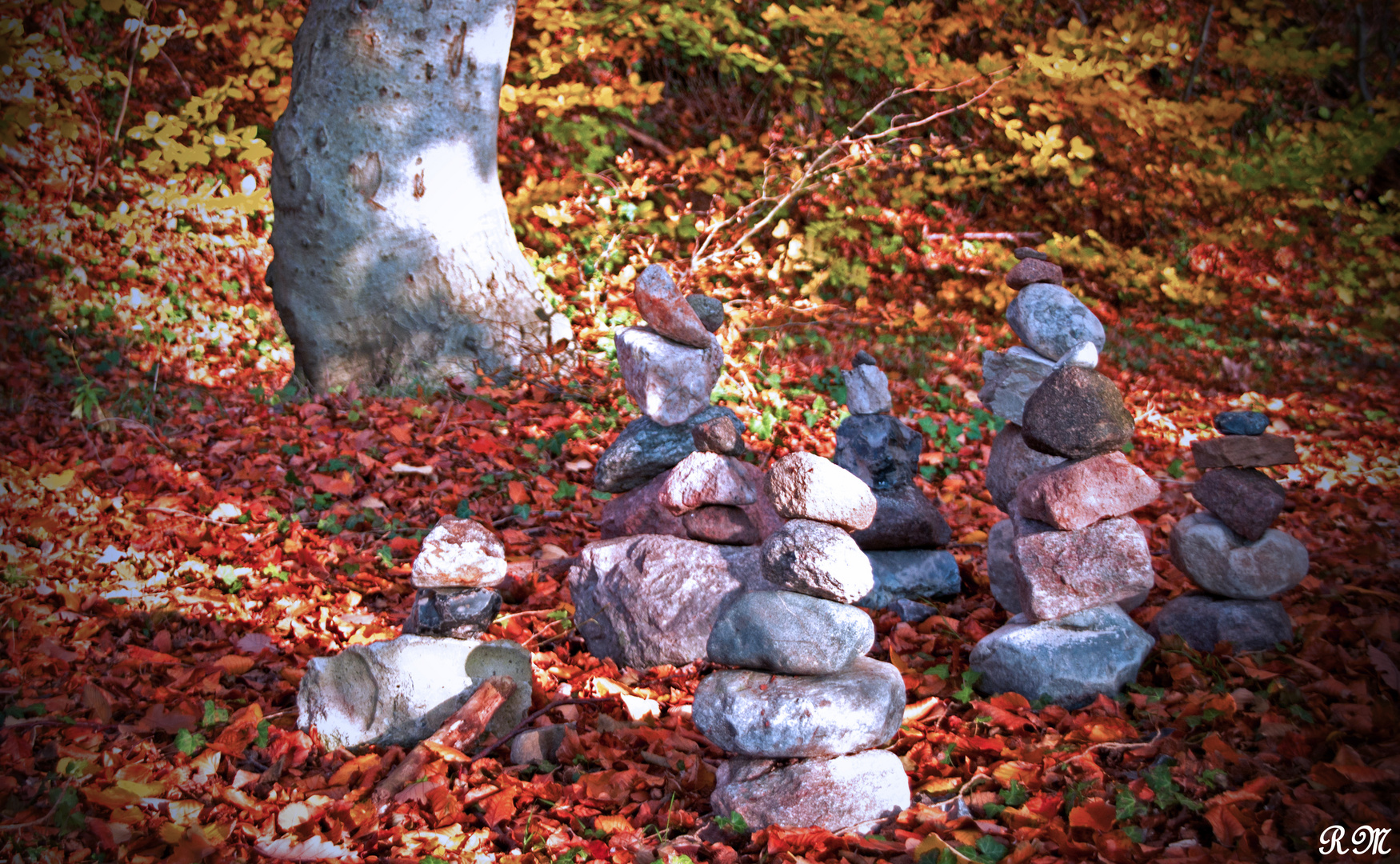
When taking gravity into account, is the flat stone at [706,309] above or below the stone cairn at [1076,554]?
above

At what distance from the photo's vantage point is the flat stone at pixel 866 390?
3.85 meters

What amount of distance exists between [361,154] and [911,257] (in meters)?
4.76

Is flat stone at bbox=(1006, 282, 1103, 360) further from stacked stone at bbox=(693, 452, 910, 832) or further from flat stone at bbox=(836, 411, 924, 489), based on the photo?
stacked stone at bbox=(693, 452, 910, 832)

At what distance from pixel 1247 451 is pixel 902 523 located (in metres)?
1.24

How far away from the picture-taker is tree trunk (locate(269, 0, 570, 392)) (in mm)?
5395

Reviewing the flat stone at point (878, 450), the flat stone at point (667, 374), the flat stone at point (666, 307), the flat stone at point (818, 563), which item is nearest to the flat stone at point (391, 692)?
the flat stone at point (818, 563)

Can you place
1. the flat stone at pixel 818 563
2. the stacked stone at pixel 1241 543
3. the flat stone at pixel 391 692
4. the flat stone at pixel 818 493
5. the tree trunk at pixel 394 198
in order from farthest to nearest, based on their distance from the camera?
the tree trunk at pixel 394 198 → the stacked stone at pixel 1241 543 → the flat stone at pixel 391 692 → the flat stone at pixel 818 493 → the flat stone at pixel 818 563

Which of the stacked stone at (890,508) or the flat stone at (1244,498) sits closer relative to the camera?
the flat stone at (1244,498)

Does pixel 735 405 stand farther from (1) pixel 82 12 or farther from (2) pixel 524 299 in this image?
(1) pixel 82 12

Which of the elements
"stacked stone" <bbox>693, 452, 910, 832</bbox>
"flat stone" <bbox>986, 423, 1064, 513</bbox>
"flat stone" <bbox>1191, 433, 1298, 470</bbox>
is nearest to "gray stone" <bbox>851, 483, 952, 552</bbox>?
"flat stone" <bbox>986, 423, 1064, 513</bbox>

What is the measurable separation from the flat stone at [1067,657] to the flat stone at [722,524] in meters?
0.90

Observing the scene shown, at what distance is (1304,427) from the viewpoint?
633 cm

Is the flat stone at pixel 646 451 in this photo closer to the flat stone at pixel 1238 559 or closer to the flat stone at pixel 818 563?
the flat stone at pixel 818 563

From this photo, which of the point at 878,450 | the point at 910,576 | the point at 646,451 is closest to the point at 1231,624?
the point at 910,576
